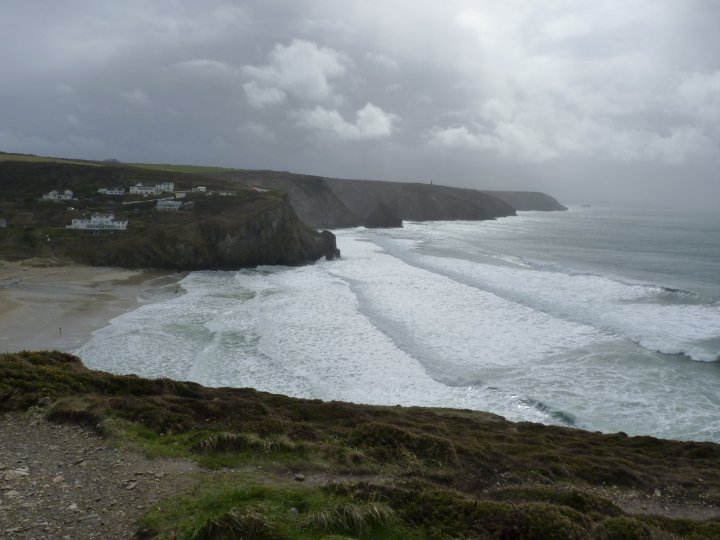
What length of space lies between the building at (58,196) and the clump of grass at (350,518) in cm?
6832

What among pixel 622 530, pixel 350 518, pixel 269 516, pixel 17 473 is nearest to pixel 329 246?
pixel 17 473

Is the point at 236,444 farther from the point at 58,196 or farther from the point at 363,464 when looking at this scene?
the point at 58,196

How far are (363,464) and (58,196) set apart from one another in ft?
222

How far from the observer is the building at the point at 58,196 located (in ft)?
208

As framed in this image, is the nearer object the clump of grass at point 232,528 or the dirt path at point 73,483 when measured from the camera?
the clump of grass at point 232,528

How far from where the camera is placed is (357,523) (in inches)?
251

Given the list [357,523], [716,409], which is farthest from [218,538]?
[716,409]

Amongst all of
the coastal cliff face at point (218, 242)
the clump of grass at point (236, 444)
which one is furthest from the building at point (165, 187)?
the clump of grass at point (236, 444)

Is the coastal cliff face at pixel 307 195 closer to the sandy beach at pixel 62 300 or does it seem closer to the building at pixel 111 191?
the building at pixel 111 191

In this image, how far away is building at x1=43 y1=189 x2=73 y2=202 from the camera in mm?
63250

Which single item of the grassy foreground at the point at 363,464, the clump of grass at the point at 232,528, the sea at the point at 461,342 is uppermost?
the clump of grass at the point at 232,528

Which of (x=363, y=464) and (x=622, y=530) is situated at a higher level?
(x=622, y=530)

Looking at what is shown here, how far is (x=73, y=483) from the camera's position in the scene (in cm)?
760

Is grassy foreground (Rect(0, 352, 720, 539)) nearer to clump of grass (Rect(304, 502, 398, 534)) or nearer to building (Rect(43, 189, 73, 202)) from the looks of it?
clump of grass (Rect(304, 502, 398, 534))
